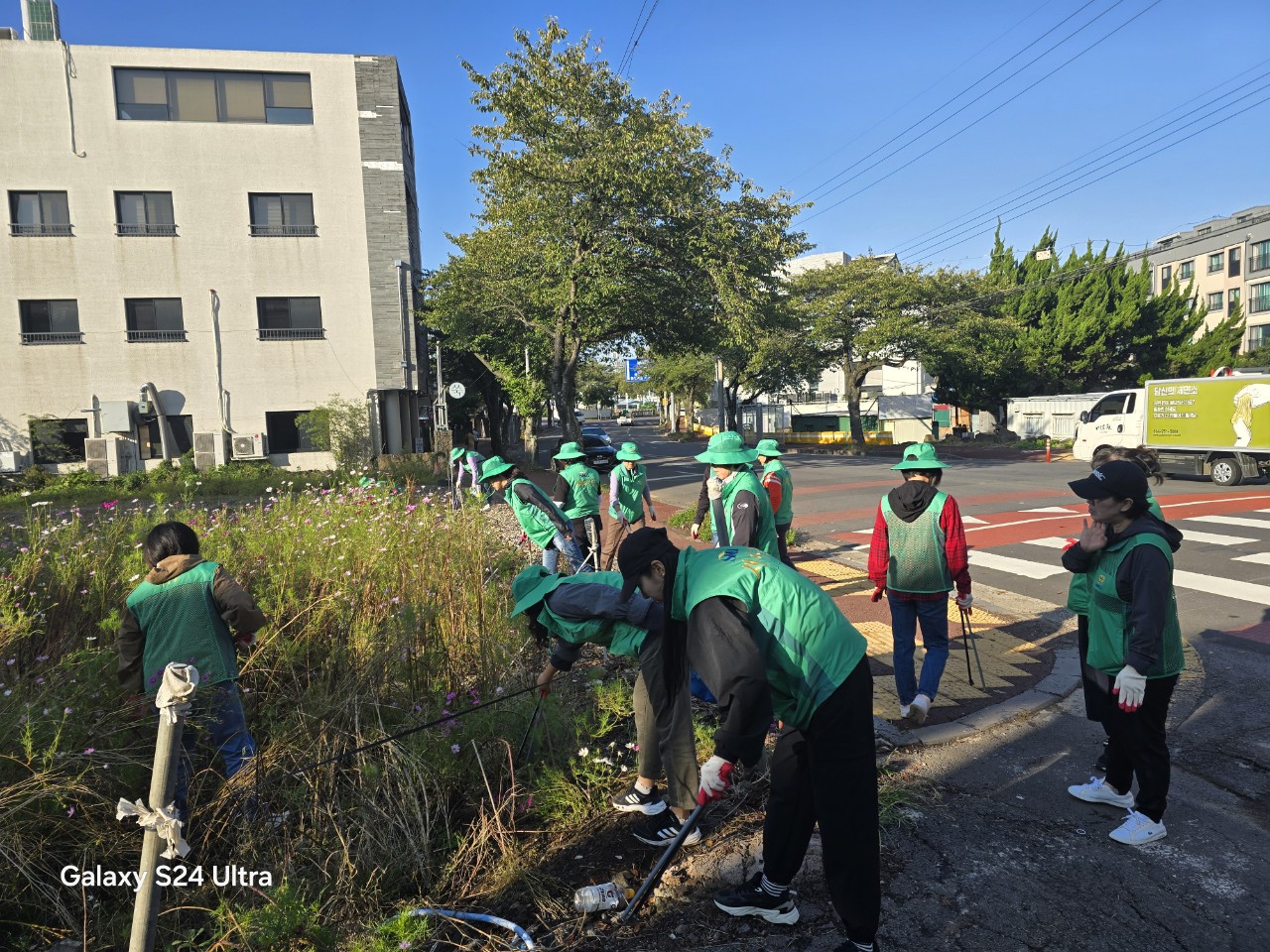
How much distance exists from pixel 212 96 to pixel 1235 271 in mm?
62468

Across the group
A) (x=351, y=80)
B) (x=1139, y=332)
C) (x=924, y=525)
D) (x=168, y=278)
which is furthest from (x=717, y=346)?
(x=1139, y=332)

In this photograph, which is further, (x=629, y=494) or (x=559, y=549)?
(x=629, y=494)

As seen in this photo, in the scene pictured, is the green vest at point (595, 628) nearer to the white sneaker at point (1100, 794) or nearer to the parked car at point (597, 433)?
the white sneaker at point (1100, 794)

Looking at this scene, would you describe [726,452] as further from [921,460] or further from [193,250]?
[193,250]

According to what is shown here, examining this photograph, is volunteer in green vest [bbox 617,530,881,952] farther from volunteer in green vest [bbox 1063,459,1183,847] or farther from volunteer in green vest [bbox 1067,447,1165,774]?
volunteer in green vest [bbox 1067,447,1165,774]

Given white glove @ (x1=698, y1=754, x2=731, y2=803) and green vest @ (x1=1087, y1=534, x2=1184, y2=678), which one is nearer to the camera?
white glove @ (x1=698, y1=754, x2=731, y2=803)

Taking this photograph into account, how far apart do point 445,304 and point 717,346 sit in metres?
7.74

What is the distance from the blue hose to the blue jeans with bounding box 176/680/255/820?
105 cm

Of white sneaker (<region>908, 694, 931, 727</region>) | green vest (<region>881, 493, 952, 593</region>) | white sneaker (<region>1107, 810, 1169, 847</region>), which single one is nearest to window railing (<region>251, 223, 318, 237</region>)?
green vest (<region>881, 493, 952, 593</region>)

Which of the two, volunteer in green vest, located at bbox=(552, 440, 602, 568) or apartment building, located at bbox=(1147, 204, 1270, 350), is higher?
apartment building, located at bbox=(1147, 204, 1270, 350)

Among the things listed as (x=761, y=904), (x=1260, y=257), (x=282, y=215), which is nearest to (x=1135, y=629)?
(x=761, y=904)

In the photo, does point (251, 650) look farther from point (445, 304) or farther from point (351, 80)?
point (351, 80)

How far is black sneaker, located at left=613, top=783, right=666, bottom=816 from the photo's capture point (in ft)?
12.0

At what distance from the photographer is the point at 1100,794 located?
12.4ft
